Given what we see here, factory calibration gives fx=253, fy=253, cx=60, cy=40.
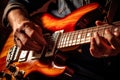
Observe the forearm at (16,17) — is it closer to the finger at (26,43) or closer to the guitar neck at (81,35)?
the finger at (26,43)

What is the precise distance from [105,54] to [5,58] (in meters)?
0.68

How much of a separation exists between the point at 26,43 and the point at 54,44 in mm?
148

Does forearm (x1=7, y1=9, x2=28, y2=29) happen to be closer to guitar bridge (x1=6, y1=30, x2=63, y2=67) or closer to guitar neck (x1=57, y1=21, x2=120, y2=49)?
guitar bridge (x1=6, y1=30, x2=63, y2=67)

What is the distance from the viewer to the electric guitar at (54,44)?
1111 millimetres

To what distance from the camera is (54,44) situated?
4.02 ft

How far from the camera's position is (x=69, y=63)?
4.08ft

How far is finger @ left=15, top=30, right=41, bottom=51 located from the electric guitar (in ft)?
0.14

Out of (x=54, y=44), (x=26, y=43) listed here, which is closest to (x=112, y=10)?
(x=54, y=44)

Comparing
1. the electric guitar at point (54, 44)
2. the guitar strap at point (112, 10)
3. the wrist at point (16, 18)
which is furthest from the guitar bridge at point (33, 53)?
the guitar strap at point (112, 10)

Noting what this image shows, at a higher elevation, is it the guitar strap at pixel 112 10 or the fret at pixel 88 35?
the guitar strap at pixel 112 10

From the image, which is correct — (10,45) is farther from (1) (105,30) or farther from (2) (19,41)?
(1) (105,30)

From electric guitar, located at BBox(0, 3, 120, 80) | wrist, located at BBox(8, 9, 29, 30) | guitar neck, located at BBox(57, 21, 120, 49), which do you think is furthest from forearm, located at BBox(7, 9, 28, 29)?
guitar neck, located at BBox(57, 21, 120, 49)

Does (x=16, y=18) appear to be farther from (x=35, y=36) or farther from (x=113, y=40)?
(x=113, y=40)

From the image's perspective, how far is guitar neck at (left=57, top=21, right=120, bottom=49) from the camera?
1.03 meters
